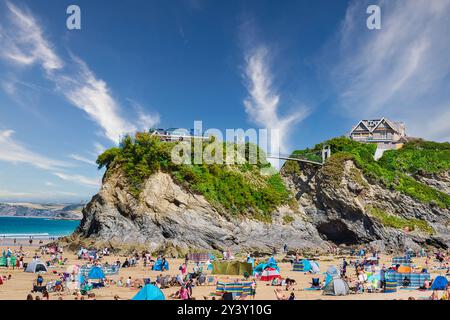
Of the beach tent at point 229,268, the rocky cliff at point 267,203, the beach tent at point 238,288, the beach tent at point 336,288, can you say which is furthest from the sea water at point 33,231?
the beach tent at point 336,288

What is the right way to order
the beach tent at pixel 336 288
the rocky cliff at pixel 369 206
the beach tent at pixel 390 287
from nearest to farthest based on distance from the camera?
the beach tent at pixel 336 288, the beach tent at pixel 390 287, the rocky cliff at pixel 369 206

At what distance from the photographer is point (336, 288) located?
19.7 m

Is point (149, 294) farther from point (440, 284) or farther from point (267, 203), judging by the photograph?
point (267, 203)

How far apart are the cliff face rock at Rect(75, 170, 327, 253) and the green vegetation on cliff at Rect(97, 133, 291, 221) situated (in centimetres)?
104

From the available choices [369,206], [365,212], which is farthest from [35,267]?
[369,206]

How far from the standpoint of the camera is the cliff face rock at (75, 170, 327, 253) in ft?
135

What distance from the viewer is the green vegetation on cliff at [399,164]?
169 feet

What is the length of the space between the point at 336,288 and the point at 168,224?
84.3 ft

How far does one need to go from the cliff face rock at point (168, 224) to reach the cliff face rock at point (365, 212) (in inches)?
199

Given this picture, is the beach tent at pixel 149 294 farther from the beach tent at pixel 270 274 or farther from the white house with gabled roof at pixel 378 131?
the white house with gabled roof at pixel 378 131

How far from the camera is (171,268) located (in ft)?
102

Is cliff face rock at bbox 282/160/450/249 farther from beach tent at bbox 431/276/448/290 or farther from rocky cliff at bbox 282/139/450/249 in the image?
beach tent at bbox 431/276/448/290
